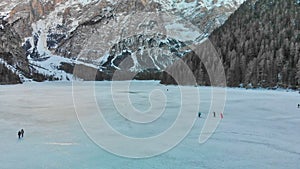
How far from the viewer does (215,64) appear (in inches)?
3984

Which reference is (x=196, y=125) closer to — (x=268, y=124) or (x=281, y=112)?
(x=268, y=124)

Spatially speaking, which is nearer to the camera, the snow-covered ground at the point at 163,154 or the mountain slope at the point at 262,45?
the snow-covered ground at the point at 163,154

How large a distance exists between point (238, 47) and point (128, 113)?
78120 millimetres

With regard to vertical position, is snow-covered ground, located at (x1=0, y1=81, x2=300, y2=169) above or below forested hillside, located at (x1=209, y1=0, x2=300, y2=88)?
below

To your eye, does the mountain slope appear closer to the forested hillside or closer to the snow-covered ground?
the forested hillside

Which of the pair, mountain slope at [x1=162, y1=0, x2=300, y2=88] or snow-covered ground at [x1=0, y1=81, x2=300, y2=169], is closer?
snow-covered ground at [x1=0, y1=81, x2=300, y2=169]

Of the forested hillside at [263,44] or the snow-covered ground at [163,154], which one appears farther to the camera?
the forested hillside at [263,44]

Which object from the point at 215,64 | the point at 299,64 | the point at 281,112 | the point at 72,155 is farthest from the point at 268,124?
the point at 215,64

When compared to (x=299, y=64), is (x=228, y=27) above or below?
above

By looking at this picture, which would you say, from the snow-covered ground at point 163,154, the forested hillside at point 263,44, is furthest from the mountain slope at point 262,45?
the snow-covered ground at point 163,154

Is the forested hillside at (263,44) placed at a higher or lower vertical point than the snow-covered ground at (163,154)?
higher

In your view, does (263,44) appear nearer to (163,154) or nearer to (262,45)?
(262,45)

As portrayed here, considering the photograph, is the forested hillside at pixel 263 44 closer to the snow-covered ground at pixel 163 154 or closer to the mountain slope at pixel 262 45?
the mountain slope at pixel 262 45

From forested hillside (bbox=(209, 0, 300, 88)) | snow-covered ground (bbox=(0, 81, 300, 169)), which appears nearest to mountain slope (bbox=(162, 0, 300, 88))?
forested hillside (bbox=(209, 0, 300, 88))
